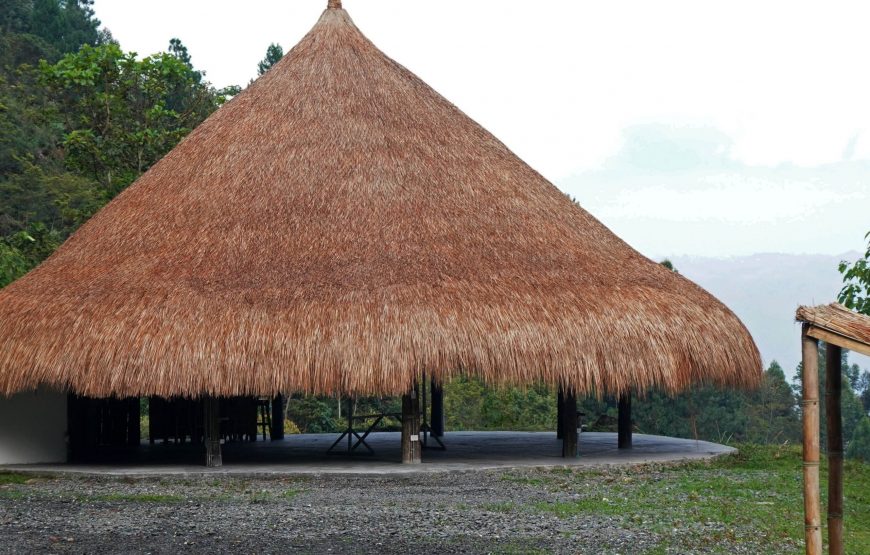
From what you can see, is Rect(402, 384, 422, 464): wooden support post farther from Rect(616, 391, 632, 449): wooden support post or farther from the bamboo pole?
Rect(616, 391, 632, 449): wooden support post

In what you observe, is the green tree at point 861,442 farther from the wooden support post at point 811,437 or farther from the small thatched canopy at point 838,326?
the small thatched canopy at point 838,326

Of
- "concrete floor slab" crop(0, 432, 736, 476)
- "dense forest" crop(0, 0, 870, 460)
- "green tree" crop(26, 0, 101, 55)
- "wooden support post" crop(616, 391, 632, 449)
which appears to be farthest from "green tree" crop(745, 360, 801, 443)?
"green tree" crop(26, 0, 101, 55)

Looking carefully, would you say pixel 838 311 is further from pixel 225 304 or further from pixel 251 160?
pixel 251 160

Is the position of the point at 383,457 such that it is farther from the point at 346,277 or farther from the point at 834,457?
the point at 834,457

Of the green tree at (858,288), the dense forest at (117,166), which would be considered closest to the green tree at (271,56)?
the dense forest at (117,166)

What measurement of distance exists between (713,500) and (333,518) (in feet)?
12.2

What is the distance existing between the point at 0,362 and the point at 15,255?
5.65 m

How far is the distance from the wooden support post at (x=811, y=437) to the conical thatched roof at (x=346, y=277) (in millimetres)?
6527

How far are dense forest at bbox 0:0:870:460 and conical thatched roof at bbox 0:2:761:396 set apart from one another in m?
1.43

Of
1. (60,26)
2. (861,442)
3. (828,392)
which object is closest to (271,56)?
(60,26)

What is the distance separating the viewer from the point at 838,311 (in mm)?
6738

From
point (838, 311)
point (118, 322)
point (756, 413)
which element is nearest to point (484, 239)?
point (118, 322)

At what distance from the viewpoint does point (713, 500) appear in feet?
36.4

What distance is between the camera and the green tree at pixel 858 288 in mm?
14258
